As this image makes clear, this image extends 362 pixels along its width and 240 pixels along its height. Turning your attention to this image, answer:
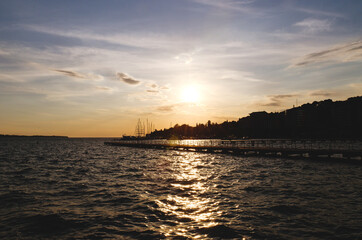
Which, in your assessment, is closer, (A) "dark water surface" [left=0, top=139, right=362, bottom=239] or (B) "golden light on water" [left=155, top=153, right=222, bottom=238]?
(A) "dark water surface" [left=0, top=139, right=362, bottom=239]

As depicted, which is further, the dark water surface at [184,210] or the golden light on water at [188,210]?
the golden light on water at [188,210]

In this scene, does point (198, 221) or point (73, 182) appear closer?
point (198, 221)

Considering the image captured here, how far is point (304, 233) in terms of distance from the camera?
12.2 meters

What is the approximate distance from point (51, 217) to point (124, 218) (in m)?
4.44

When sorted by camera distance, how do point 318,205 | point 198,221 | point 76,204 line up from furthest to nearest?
point 76,204 < point 318,205 < point 198,221

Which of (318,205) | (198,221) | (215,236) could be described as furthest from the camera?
(318,205)

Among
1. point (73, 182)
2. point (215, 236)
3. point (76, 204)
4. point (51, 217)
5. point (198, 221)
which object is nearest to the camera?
point (215, 236)

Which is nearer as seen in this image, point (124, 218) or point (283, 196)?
point (124, 218)

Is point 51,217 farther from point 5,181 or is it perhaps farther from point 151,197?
point 5,181

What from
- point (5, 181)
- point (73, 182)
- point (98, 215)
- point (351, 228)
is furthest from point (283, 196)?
point (5, 181)

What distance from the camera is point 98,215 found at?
50.3 ft

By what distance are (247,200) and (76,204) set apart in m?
12.2

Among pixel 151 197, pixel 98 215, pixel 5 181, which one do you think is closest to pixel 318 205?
pixel 151 197

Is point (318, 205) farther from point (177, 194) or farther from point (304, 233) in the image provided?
point (177, 194)
